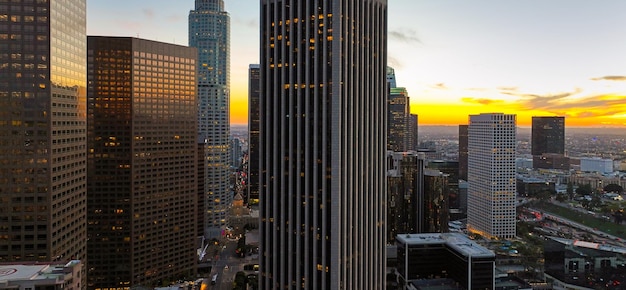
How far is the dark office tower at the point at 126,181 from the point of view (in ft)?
596

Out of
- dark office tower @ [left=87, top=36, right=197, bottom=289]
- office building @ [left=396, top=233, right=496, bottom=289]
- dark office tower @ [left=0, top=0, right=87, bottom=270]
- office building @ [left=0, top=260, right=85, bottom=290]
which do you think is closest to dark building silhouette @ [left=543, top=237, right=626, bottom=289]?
office building @ [left=396, top=233, right=496, bottom=289]

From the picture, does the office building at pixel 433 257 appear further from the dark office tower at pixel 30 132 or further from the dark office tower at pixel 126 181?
the dark office tower at pixel 30 132

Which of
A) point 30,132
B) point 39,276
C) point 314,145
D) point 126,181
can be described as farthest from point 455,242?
point 30,132

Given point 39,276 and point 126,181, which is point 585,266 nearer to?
point 39,276

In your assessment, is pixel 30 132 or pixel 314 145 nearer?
pixel 30 132

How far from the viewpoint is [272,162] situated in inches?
4749

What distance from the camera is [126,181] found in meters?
188

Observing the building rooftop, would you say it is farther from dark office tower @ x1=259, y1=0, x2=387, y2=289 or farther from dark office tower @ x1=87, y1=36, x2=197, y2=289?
dark office tower @ x1=87, y1=36, x2=197, y2=289

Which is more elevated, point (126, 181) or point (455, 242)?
point (126, 181)

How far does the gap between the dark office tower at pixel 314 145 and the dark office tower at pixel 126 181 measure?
8466cm

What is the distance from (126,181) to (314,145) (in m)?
103

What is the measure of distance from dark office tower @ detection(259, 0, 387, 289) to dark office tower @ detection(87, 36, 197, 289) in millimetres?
84658

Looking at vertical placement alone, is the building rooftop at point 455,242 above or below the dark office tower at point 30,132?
below

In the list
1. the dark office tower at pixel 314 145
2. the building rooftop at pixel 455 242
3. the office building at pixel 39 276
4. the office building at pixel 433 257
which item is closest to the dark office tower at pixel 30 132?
the office building at pixel 39 276
